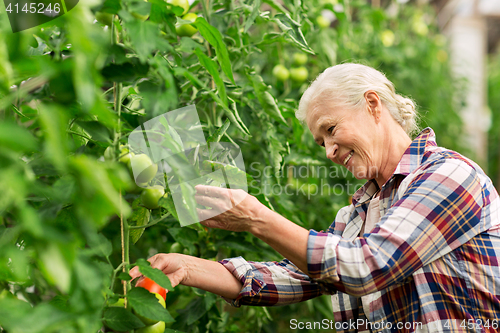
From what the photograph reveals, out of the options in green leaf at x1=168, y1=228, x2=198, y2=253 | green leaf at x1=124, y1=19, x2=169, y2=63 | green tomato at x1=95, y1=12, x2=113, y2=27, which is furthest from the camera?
green leaf at x1=168, y1=228, x2=198, y2=253

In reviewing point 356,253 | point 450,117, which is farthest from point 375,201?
point 450,117

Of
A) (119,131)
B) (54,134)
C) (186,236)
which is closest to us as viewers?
(54,134)

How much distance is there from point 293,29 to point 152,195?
0.47 metres

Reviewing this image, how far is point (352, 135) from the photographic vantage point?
1.01 meters

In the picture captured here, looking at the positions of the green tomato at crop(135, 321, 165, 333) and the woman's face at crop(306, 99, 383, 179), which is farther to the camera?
the woman's face at crop(306, 99, 383, 179)

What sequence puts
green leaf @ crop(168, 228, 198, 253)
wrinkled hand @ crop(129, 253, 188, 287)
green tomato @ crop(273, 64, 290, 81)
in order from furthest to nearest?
green tomato @ crop(273, 64, 290, 81) → green leaf @ crop(168, 228, 198, 253) → wrinkled hand @ crop(129, 253, 188, 287)

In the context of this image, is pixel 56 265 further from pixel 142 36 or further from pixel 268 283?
pixel 268 283

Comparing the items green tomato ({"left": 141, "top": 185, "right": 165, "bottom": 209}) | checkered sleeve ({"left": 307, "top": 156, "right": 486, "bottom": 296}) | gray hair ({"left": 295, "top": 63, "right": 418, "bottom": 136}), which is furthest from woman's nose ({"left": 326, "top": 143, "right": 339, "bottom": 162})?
green tomato ({"left": 141, "top": 185, "right": 165, "bottom": 209})

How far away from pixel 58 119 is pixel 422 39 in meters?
3.36

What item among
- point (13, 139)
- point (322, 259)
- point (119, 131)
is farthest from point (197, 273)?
point (13, 139)

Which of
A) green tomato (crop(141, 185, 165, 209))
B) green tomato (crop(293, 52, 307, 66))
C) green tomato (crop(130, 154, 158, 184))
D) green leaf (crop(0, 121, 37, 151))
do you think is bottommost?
green tomato (crop(293, 52, 307, 66))

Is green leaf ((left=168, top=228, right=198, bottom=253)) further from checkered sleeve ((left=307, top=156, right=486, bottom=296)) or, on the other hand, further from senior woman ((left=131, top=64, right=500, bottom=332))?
checkered sleeve ((left=307, top=156, right=486, bottom=296))

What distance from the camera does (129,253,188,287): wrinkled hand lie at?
849 millimetres

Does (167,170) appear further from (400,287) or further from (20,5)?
(400,287)
